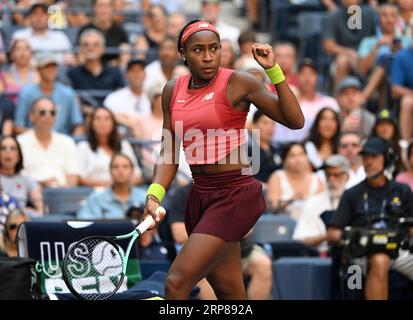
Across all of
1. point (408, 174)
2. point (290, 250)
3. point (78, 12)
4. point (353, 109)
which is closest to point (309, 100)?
point (353, 109)

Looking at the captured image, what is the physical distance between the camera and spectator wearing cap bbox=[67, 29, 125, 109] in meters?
13.5

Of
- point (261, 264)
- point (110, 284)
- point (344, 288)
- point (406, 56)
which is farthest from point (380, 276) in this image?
point (406, 56)

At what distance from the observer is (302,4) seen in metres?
15.7

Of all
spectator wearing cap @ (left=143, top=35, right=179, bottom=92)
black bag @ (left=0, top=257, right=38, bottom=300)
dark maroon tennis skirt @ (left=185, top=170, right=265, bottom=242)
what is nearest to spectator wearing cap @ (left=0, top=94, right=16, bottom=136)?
spectator wearing cap @ (left=143, top=35, right=179, bottom=92)

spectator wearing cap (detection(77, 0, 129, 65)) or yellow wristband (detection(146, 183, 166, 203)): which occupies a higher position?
spectator wearing cap (detection(77, 0, 129, 65))

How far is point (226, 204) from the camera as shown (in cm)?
700

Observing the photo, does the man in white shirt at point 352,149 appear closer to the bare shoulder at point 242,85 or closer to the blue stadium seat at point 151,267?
the blue stadium seat at point 151,267

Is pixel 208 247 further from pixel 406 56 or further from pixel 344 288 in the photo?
pixel 406 56

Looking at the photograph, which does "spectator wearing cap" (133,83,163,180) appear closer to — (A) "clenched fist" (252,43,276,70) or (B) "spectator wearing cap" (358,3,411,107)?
(B) "spectator wearing cap" (358,3,411,107)

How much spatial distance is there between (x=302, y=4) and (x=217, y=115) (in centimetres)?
890

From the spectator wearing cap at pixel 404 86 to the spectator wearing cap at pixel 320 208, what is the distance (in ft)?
6.53

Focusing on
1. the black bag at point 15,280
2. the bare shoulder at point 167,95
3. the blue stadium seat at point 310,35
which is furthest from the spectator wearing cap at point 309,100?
the bare shoulder at point 167,95

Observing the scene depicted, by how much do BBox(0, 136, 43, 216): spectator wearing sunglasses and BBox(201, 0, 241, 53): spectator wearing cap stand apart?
3662 millimetres

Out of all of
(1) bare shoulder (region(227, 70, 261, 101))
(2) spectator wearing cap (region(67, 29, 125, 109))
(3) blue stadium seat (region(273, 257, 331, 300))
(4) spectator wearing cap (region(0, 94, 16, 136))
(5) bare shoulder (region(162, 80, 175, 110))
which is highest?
(1) bare shoulder (region(227, 70, 261, 101))
